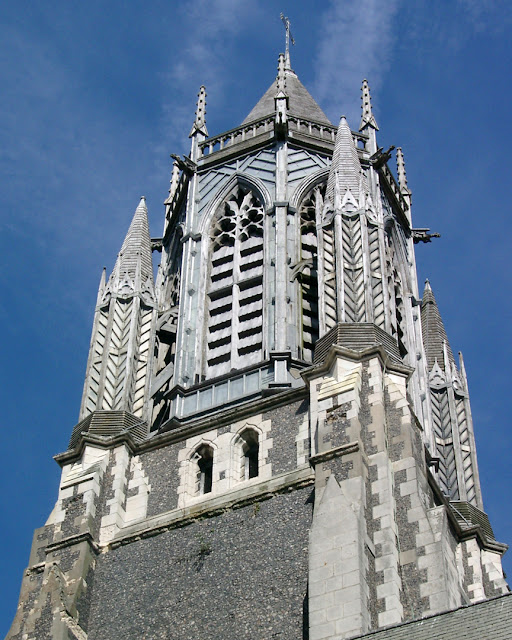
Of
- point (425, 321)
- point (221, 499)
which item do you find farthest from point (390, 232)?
point (221, 499)

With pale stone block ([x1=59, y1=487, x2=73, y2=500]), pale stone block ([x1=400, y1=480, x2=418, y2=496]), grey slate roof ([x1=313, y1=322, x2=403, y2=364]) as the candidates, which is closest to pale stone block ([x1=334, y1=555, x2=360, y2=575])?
pale stone block ([x1=400, y1=480, x2=418, y2=496])

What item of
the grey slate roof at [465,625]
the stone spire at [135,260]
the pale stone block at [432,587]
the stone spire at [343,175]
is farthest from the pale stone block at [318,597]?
the stone spire at [135,260]

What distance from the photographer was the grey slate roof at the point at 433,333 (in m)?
31.1

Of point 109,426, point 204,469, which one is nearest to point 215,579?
point 204,469

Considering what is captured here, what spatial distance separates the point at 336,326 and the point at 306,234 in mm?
5894

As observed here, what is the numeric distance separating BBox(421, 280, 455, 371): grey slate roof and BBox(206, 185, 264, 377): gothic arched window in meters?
4.61

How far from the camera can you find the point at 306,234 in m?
29.4

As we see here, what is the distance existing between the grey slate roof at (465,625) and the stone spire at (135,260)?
1265 cm

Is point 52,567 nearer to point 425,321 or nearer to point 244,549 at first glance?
point 244,549

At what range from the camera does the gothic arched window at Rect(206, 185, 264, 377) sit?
27062 mm

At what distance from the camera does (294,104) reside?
3469cm

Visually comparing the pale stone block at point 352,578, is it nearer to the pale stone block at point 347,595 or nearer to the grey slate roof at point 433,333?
the pale stone block at point 347,595

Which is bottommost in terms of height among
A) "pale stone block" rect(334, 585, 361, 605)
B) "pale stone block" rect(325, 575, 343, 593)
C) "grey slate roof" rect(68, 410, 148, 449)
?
"pale stone block" rect(334, 585, 361, 605)

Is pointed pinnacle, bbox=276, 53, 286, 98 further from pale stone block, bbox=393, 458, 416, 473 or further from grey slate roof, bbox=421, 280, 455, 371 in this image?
pale stone block, bbox=393, 458, 416, 473
